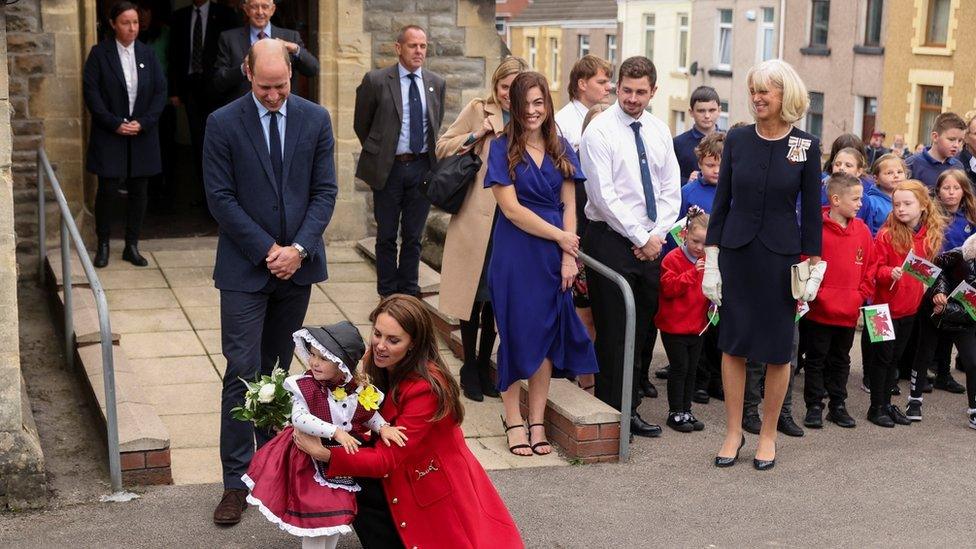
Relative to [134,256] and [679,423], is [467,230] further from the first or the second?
[134,256]

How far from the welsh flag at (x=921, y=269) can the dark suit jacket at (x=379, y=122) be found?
292cm

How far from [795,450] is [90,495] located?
11.0ft

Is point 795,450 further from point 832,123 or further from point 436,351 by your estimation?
point 832,123

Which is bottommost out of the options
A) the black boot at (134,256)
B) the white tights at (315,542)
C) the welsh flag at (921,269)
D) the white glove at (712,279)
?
the white tights at (315,542)

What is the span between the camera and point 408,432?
482 cm

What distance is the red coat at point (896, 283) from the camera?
7418 mm

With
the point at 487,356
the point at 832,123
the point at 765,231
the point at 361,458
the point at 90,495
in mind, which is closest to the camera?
the point at 361,458

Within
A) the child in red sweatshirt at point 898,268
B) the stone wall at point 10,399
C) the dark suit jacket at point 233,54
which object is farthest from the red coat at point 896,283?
the stone wall at point 10,399

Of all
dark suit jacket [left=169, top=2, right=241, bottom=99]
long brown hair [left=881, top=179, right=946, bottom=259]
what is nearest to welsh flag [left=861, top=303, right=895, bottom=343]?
long brown hair [left=881, top=179, right=946, bottom=259]

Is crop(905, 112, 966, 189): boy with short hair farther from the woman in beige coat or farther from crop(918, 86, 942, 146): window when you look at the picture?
crop(918, 86, 942, 146): window

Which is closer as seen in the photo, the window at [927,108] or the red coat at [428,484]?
the red coat at [428,484]

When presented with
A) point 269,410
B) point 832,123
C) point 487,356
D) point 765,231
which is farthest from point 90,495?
point 832,123

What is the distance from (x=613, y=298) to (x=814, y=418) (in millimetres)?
1357

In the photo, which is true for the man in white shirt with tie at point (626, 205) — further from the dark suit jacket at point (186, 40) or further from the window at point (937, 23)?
the window at point (937, 23)
